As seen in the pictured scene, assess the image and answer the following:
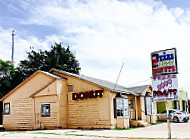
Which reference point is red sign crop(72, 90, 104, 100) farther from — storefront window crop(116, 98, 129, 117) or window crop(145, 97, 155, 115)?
window crop(145, 97, 155, 115)

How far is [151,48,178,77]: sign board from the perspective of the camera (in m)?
11.8

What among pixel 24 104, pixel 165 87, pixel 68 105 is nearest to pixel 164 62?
pixel 165 87

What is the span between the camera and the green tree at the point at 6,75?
133 feet

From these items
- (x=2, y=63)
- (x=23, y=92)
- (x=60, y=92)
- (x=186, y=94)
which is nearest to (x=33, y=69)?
(x=2, y=63)

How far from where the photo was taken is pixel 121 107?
A: 2077 cm

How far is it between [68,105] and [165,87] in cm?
1165

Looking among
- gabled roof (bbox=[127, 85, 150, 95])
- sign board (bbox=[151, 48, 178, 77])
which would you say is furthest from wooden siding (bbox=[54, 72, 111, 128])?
sign board (bbox=[151, 48, 178, 77])

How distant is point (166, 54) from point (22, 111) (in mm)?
16203

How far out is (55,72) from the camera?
78.0ft

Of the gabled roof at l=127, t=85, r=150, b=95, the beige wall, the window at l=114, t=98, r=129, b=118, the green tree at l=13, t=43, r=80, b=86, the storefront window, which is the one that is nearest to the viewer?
the window at l=114, t=98, r=129, b=118

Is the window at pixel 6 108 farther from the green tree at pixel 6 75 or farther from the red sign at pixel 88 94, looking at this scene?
the green tree at pixel 6 75

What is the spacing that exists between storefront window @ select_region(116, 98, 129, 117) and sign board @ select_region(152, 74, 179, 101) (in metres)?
8.43

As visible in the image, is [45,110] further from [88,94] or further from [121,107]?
[121,107]

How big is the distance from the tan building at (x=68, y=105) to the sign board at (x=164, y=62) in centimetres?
767
